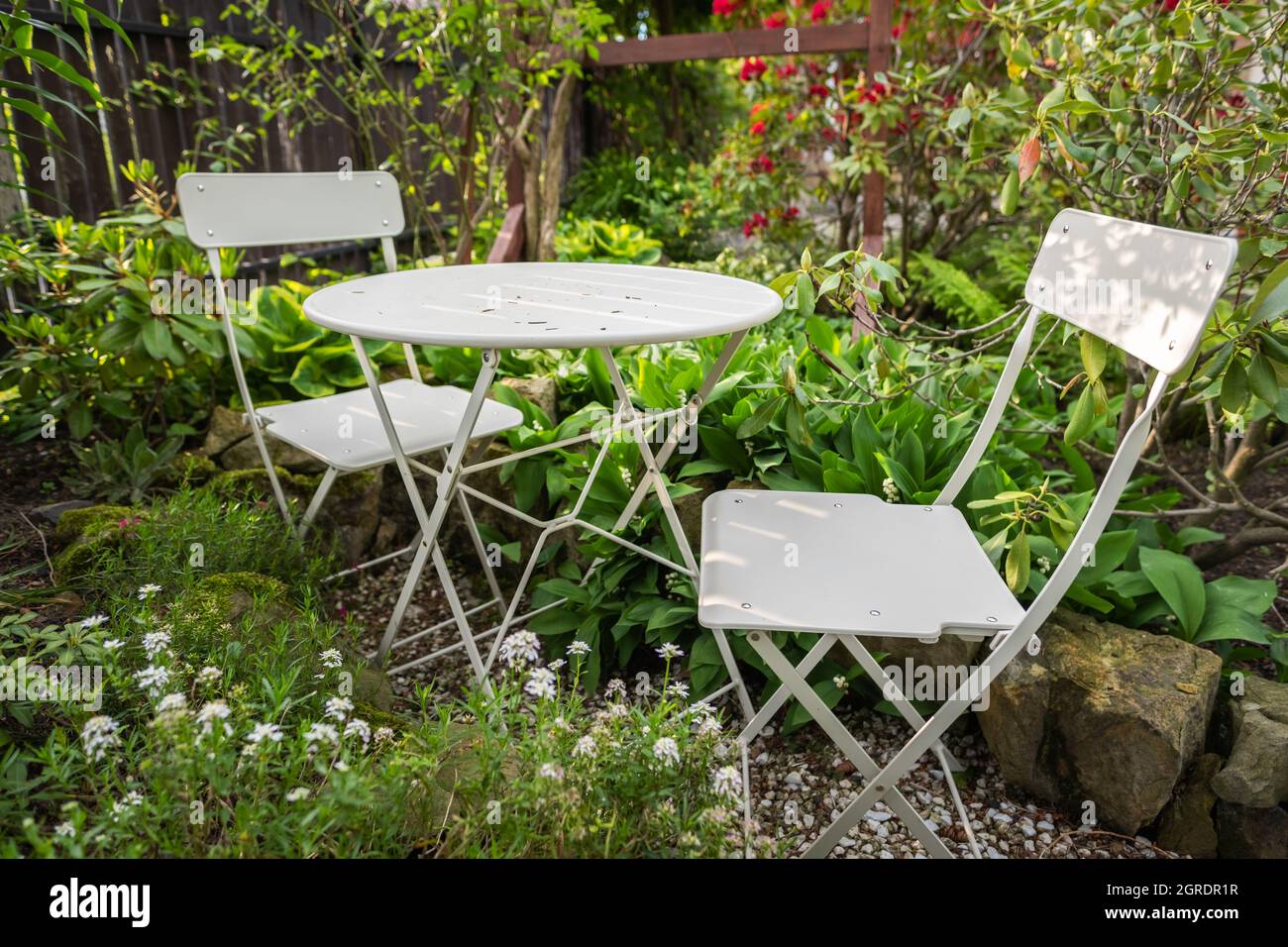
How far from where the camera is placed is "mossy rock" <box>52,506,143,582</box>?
2.35 metres

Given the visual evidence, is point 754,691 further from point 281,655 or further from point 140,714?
point 140,714

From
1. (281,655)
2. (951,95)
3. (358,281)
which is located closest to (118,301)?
(358,281)

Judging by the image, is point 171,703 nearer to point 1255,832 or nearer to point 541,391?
point 541,391

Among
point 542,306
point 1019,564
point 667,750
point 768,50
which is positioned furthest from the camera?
point 768,50

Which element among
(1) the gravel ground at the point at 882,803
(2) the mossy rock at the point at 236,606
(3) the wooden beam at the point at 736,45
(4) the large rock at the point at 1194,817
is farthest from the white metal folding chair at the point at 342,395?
(3) the wooden beam at the point at 736,45

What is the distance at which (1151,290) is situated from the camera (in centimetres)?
155

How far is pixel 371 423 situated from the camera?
2664 mm

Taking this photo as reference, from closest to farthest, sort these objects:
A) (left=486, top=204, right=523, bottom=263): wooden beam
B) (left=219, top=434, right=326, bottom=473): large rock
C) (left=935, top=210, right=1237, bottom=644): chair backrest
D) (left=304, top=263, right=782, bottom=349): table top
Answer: (left=935, top=210, right=1237, bottom=644): chair backrest < (left=304, top=263, right=782, bottom=349): table top < (left=219, top=434, right=326, bottom=473): large rock < (left=486, top=204, right=523, bottom=263): wooden beam

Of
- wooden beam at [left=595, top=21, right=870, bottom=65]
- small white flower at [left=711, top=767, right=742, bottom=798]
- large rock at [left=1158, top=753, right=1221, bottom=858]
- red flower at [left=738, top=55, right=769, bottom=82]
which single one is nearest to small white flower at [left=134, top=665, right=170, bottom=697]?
small white flower at [left=711, top=767, right=742, bottom=798]

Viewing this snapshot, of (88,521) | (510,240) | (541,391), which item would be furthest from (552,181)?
(88,521)

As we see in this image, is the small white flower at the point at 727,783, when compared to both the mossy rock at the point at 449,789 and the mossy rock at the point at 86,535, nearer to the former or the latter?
the mossy rock at the point at 449,789

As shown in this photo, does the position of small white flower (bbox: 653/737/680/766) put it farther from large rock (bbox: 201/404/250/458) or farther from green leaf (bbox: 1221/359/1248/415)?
large rock (bbox: 201/404/250/458)

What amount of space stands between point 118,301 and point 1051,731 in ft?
10.5

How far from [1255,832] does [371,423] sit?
255 cm
